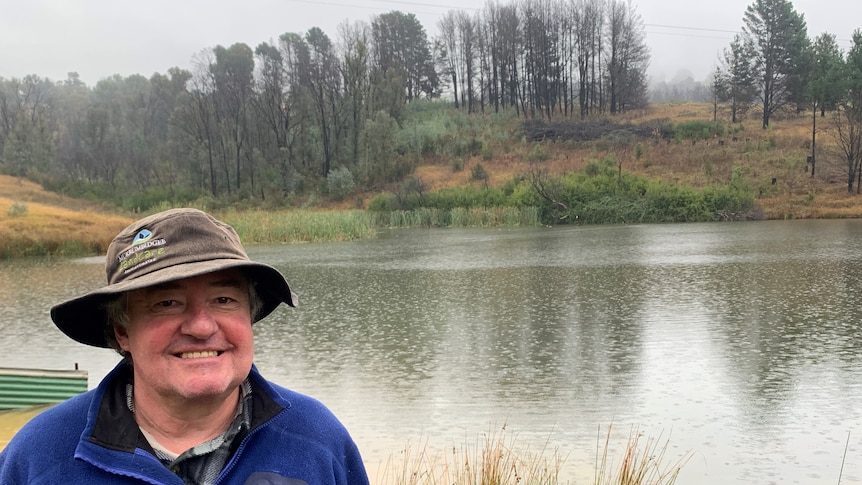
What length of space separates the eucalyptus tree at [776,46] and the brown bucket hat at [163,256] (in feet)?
172

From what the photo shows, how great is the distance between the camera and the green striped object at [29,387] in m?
5.79

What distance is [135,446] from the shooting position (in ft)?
4.91

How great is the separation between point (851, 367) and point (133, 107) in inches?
2820

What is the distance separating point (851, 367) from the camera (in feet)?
25.1

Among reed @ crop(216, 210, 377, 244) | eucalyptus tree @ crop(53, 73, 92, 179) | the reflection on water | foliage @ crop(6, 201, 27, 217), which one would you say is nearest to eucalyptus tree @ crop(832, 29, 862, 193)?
the reflection on water

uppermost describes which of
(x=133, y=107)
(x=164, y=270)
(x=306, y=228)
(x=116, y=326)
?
(x=133, y=107)

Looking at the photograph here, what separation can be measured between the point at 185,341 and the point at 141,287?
0.56 ft

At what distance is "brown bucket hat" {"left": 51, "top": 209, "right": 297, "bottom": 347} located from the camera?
152 centimetres

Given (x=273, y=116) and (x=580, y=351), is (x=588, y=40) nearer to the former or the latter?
(x=273, y=116)

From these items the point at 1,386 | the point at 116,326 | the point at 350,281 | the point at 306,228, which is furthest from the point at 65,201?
the point at 116,326

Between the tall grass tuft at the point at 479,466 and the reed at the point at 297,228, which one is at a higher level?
the tall grass tuft at the point at 479,466

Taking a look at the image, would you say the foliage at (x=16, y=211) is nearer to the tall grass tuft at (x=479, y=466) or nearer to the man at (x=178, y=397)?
the tall grass tuft at (x=479, y=466)

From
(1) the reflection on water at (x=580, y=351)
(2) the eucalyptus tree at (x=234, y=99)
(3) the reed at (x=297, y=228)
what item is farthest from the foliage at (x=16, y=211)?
(2) the eucalyptus tree at (x=234, y=99)

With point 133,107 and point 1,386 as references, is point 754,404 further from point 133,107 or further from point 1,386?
point 133,107
